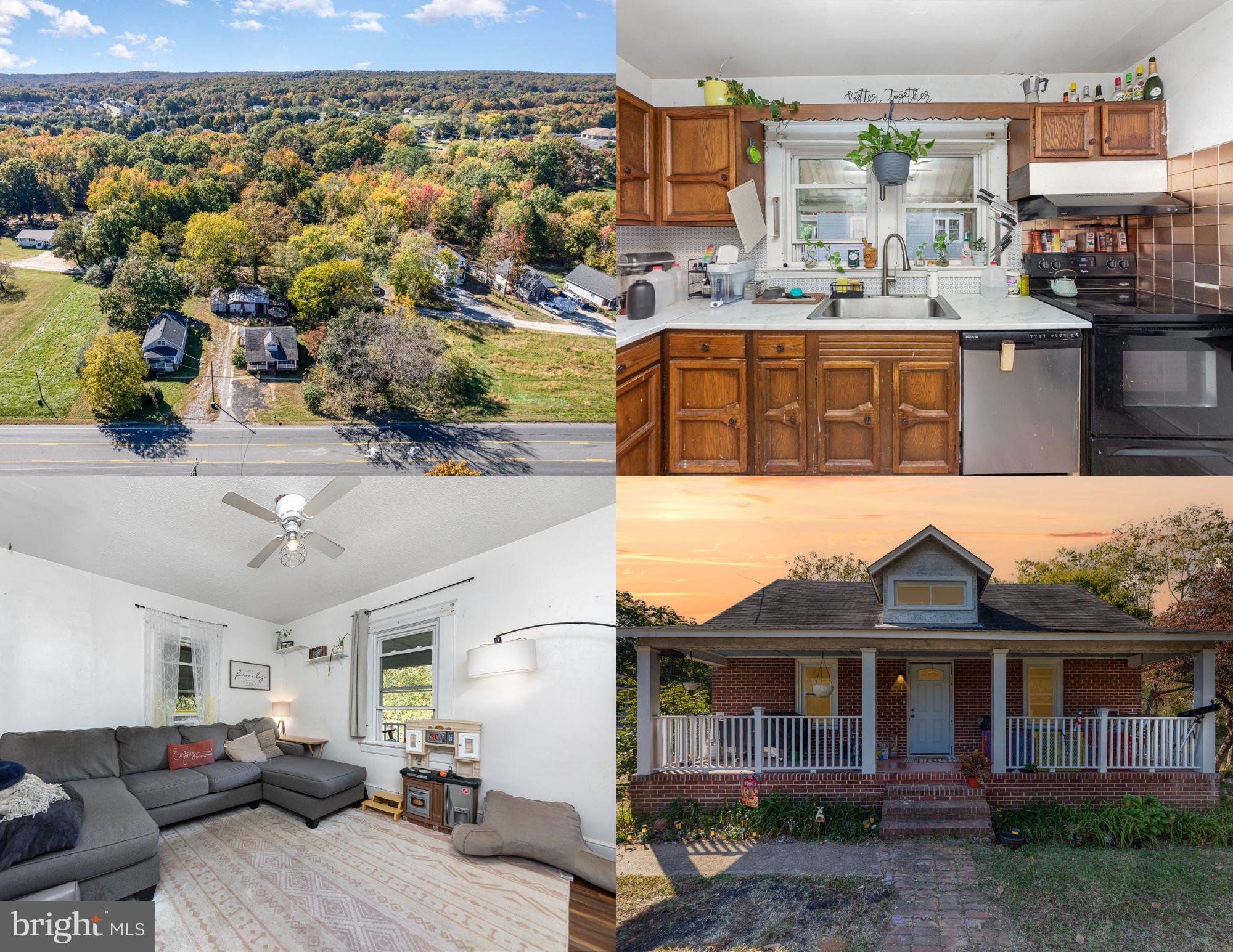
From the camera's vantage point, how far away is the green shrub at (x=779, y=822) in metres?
3.09

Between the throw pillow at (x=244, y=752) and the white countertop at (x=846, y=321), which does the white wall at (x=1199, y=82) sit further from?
the throw pillow at (x=244, y=752)

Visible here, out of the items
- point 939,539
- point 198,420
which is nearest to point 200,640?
point 198,420

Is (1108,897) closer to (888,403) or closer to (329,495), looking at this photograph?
(888,403)

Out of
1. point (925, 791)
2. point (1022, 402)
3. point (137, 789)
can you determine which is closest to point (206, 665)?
point (137, 789)

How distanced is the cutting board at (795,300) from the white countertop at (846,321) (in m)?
0.16

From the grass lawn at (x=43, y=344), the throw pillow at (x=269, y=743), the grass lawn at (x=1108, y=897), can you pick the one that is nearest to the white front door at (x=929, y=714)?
the grass lawn at (x=1108, y=897)

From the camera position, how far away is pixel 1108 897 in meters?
3.02

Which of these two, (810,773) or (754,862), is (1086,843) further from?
(754,862)

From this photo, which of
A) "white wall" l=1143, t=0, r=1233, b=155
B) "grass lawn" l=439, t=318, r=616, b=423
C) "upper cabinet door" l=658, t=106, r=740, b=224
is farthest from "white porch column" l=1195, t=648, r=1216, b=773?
"upper cabinet door" l=658, t=106, r=740, b=224

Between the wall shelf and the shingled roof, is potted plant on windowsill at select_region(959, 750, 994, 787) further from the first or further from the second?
the wall shelf

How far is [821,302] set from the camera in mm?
3525

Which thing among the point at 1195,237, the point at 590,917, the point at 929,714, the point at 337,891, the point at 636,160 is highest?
the point at 636,160

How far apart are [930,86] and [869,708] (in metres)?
2.89

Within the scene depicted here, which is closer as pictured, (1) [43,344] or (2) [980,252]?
(1) [43,344]
